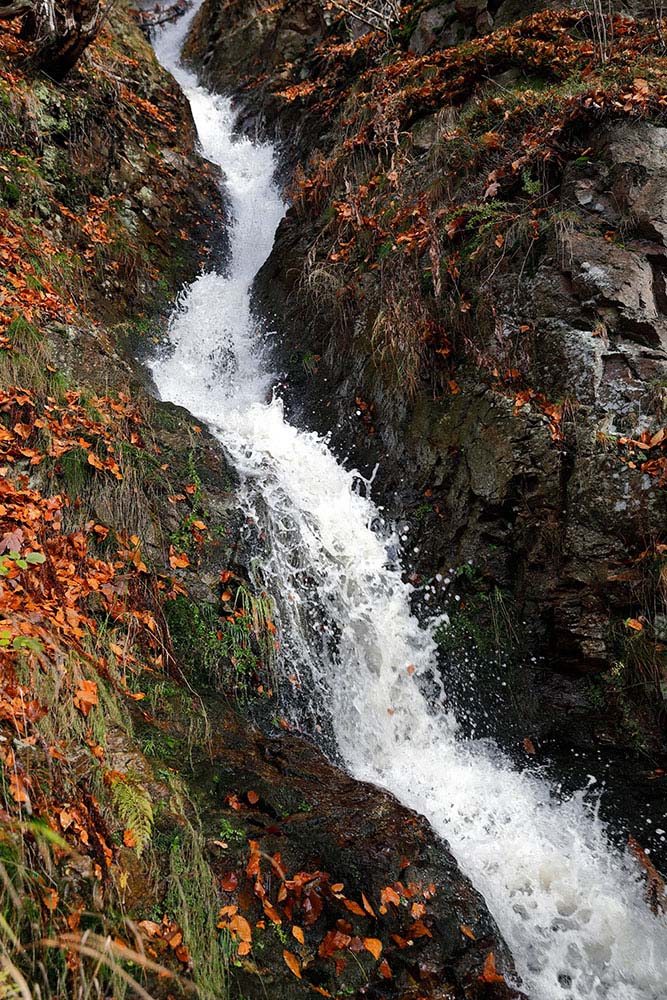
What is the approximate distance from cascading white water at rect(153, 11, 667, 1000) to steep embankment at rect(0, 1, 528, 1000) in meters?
0.38

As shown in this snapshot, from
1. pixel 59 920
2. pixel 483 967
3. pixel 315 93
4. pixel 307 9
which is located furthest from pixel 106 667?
pixel 307 9

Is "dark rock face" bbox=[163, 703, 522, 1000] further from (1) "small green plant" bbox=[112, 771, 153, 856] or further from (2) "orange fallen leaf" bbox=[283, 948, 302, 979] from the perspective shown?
(1) "small green plant" bbox=[112, 771, 153, 856]

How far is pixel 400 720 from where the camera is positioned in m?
4.43

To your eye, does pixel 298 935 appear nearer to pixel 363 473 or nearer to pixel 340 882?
pixel 340 882

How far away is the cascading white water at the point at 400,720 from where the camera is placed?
10.5ft

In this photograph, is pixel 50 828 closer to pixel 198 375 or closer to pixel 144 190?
pixel 198 375

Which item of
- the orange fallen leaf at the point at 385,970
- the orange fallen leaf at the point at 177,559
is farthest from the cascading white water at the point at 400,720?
the orange fallen leaf at the point at 385,970

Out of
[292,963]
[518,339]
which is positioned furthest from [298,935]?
[518,339]

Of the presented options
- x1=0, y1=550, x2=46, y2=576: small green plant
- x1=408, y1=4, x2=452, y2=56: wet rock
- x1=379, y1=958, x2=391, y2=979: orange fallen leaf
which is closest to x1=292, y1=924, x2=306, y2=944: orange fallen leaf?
x1=379, y1=958, x2=391, y2=979: orange fallen leaf

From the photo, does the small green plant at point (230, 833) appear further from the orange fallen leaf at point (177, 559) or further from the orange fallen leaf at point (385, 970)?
the orange fallen leaf at point (177, 559)

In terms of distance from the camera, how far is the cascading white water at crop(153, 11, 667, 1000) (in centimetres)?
320

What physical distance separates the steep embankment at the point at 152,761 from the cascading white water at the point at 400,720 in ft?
1.23

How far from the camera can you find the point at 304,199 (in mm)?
8383

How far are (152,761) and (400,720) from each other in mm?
2180
